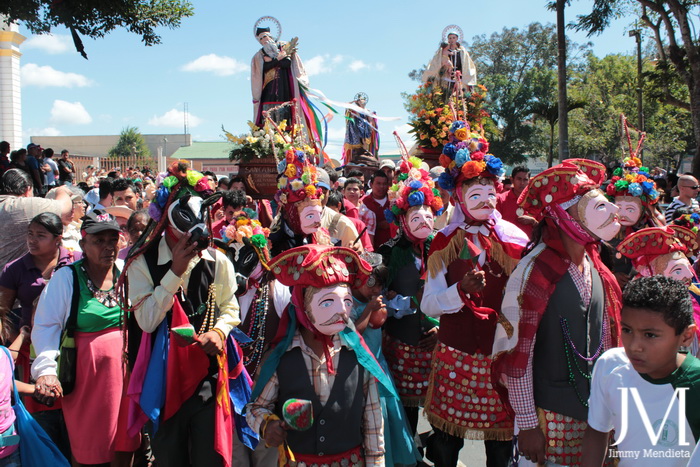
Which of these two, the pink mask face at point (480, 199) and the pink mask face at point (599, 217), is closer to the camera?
the pink mask face at point (599, 217)

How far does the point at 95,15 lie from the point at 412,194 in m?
9.60

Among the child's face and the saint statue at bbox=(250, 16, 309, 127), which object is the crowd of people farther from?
the saint statue at bbox=(250, 16, 309, 127)

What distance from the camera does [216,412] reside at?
3236 mm

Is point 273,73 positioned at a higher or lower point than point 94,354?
higher

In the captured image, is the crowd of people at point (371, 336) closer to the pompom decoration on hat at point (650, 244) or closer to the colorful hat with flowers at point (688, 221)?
the pompom decoration on hat at point (650, 244)

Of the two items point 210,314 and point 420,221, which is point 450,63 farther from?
point 210,314

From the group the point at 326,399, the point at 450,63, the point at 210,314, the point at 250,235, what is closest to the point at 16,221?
the point at 250,235

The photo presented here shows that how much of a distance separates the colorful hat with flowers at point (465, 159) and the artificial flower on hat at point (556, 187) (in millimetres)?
558

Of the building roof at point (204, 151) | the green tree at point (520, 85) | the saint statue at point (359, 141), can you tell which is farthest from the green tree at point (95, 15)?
the building roof at point (204, 151)

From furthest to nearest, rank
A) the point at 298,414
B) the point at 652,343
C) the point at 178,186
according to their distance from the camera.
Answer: the point at 178,186 → the point at 298,414 → the point at 652,343

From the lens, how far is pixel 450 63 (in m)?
9.75

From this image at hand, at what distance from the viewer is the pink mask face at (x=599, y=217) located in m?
2.96

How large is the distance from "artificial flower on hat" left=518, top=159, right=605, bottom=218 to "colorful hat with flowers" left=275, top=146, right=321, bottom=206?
2.04 metres

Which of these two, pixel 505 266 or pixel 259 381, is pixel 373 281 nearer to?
pixel 505 266
